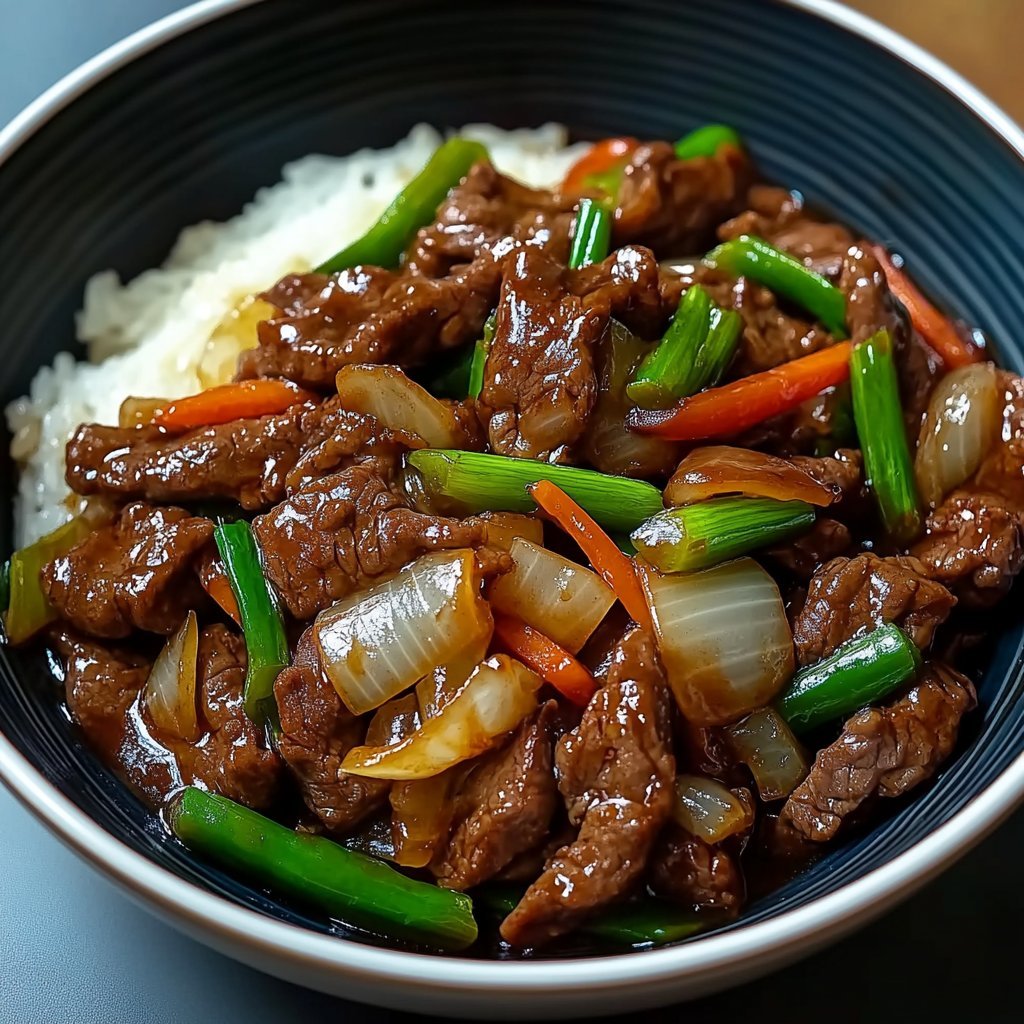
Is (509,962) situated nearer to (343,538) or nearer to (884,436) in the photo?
(343,538)

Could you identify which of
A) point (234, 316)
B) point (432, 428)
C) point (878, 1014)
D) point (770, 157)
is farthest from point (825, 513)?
point (234, 316)

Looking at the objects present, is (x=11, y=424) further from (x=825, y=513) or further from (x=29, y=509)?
(x=825, y=513)

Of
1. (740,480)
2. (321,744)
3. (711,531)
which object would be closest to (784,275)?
(740,480)

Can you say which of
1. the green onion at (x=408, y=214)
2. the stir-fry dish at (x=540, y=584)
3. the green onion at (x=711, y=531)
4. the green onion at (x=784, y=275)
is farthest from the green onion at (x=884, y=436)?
the green onion at (x=408, y=214)

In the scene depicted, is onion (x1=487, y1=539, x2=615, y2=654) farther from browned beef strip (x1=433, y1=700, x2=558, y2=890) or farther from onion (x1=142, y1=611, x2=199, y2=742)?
onion (x1=142, y1=611, x2=199, y2=742)

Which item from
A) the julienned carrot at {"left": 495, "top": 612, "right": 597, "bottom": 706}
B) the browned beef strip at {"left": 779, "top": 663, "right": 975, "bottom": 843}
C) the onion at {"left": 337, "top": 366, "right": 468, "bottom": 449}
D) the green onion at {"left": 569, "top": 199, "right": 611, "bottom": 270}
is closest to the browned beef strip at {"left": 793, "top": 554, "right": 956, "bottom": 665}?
the browned beef strip at {"left": 779, "top": 663, "right": 975, "bottom": 843}

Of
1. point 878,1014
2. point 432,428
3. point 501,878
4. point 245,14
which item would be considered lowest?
point 878,1014

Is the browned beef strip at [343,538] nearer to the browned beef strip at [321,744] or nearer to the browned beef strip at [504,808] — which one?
the browned beef strip at [321,744]
